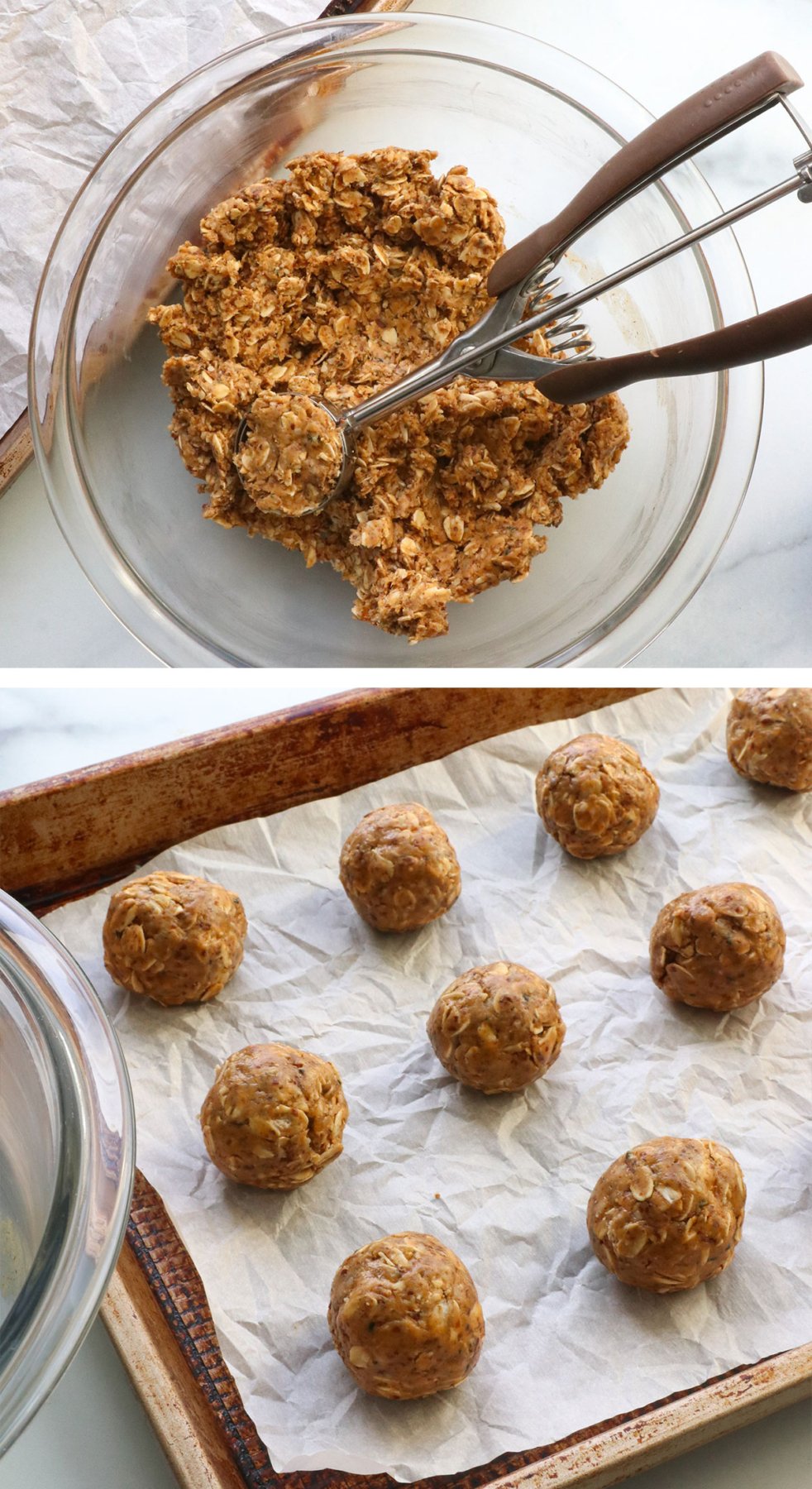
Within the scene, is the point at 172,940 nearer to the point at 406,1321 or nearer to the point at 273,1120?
the point at 273,1120

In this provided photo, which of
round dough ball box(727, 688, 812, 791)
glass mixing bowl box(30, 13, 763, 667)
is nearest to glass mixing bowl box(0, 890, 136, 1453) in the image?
glass mixing bowl box(30, 13, 763, 667)

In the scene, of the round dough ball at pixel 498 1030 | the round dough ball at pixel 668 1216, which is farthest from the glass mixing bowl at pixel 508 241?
the round dough ball at pixel 668 1216

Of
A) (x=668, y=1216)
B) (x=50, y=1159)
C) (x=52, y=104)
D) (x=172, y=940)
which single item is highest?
(x=52, y=104)

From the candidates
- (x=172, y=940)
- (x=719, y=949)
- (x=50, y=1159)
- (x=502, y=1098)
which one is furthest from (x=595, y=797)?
(x=50, y=1159)

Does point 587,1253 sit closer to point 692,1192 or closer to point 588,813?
point 692,1192

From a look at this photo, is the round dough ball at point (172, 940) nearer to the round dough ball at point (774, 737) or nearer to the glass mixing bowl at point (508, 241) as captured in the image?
the glass mixing bowl at point (508, 241)

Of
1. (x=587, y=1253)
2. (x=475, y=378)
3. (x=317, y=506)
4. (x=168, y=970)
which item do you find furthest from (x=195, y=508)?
(x=587, y=1253)
